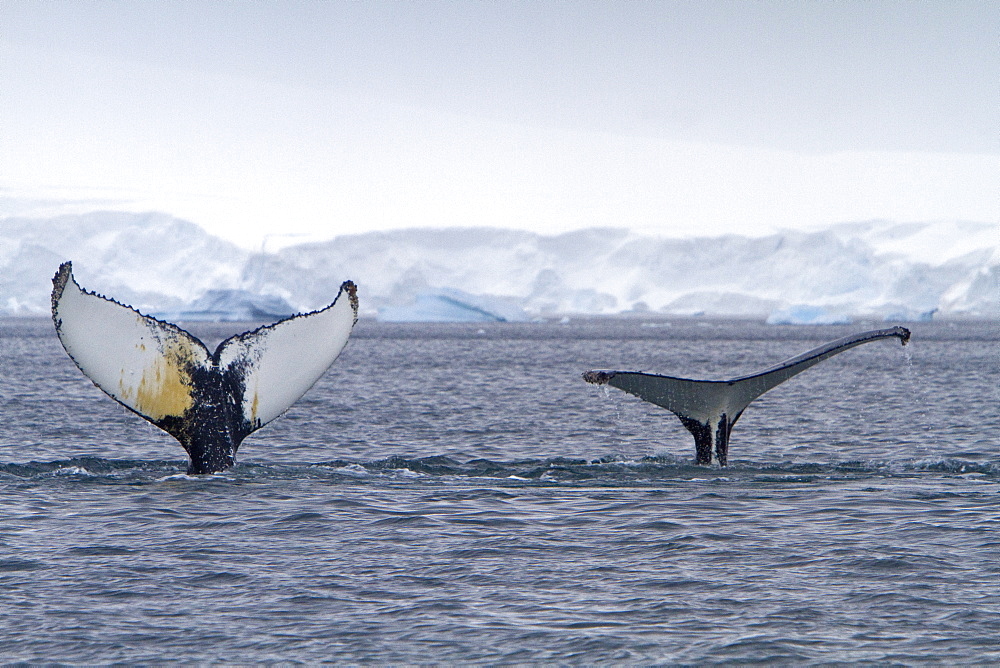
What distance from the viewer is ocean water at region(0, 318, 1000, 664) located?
7.67 meters

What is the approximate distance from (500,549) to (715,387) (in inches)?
158

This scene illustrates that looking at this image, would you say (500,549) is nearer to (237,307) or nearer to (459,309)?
(459,309)

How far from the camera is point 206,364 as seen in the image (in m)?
11.8

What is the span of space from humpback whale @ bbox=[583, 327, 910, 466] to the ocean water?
0.86 m

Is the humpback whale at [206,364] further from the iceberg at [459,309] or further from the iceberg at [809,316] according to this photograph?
the iceberg at [809,316]

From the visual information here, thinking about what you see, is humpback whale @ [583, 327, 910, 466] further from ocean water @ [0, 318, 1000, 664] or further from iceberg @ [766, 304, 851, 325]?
iceberg @ [766, 304, 851, 325]

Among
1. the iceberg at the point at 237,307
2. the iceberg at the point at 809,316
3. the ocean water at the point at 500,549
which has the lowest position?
the ocean water at the point at 500,549

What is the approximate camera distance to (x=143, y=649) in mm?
7418

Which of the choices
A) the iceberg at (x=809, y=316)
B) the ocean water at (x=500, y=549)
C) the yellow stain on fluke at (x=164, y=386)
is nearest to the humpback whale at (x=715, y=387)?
the ocean water at (x=500, y=549)

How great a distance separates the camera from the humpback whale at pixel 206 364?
439 inches

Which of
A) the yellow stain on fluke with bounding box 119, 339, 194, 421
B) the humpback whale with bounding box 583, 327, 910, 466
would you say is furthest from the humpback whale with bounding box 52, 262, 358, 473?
the humpback whale with bounding box 583, 327, 910, 466

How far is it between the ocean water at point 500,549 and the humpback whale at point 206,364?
1.10 metres

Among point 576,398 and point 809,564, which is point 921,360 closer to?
point 576,398

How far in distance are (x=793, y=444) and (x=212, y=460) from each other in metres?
10.9
